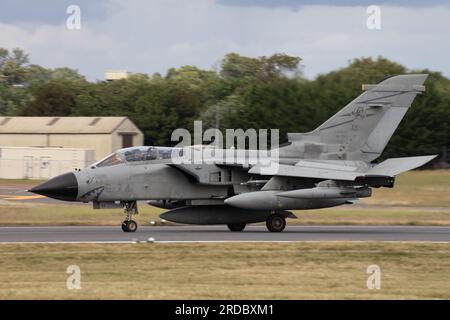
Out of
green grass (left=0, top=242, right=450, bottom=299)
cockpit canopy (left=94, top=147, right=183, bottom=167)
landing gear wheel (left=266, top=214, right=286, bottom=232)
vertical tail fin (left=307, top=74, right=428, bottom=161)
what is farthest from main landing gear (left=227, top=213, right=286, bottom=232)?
green grass (left=0, top=242, right=450, bottom=299)

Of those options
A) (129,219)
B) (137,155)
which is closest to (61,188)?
(129,219)

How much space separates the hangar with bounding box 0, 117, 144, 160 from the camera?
5959cm

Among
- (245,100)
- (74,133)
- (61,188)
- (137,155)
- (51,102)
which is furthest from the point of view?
(51,102)

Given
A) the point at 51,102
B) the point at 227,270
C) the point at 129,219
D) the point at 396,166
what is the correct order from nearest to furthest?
the point at 227,270 < the point at 129,219 < the point at 396,166 < the point at 51,102

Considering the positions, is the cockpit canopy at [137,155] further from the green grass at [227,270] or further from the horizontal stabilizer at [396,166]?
the horizontal stabilizer at [396,166]

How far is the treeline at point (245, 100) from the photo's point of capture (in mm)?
48438

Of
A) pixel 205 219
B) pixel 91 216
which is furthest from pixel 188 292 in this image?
pixel 91 216

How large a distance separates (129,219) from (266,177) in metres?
4.12

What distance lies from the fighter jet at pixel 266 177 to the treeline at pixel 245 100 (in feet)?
69.8

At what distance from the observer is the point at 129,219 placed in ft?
80.6

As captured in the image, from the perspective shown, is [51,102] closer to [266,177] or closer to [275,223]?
[266,177]

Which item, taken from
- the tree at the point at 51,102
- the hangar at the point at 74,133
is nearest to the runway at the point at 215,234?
the hangar at the point at 74,133

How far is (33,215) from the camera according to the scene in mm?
30625

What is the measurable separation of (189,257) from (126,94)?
55247 millimetres
